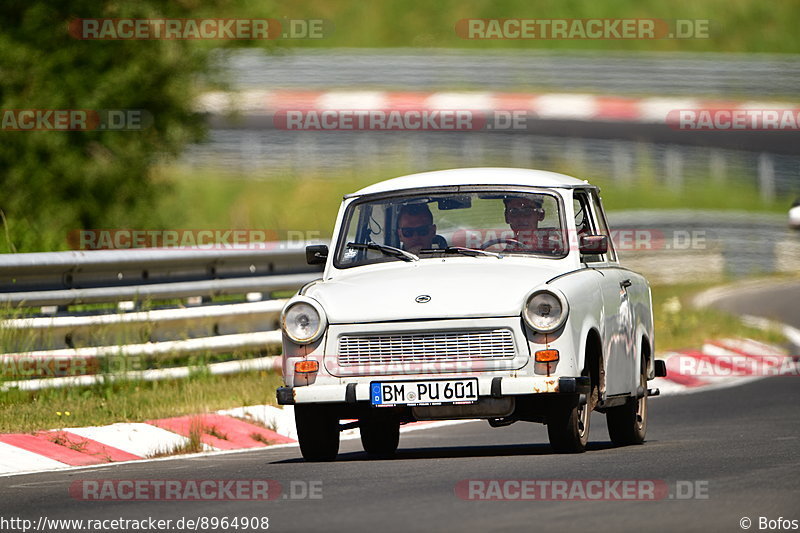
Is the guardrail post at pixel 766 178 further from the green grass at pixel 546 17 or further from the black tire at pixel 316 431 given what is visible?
the black tire at pixel 316 431

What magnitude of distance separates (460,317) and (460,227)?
124 centimetres

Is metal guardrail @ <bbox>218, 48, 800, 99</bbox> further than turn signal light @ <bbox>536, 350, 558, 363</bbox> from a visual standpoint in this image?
Yes

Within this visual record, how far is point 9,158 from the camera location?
71.9 ft

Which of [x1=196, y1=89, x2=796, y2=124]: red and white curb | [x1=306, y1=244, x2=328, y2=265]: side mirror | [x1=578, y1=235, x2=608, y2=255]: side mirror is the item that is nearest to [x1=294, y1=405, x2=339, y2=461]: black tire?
[x1=306, y1=244, x2=328, y2=265]: side mirror

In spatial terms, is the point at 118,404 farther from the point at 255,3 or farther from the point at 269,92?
the point at 269,92

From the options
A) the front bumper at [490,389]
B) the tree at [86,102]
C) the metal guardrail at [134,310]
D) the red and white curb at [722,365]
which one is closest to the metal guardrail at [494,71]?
the tree at [86,102]

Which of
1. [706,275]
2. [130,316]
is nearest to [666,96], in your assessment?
[706,275]

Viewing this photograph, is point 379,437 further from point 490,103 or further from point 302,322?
point 490,103

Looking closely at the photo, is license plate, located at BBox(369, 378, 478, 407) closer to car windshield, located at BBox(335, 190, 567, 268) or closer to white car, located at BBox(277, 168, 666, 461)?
white car, located at BBox(277, 168, 666, 461)

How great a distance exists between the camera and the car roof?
36.8 feet

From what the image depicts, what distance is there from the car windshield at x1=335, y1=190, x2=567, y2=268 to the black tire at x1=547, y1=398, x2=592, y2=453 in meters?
1.21

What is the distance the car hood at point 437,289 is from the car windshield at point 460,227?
0.60 feet
